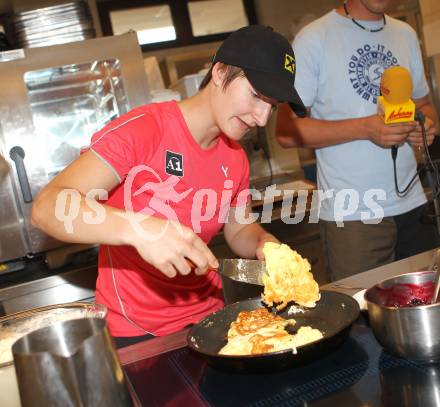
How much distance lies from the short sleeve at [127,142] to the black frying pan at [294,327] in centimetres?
45

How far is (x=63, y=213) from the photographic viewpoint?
1.22 m

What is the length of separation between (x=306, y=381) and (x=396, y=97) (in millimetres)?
1308

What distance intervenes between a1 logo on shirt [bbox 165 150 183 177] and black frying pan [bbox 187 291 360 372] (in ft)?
1.43

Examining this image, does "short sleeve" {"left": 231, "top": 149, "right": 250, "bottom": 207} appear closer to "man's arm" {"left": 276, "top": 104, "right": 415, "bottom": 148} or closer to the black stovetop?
"man's arm" {"left": 276, "top": 104, "right": 415, "bottom": 148}

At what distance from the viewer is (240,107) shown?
4.75ft

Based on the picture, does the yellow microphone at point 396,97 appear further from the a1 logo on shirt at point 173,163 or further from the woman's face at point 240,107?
the a1 logo on shirt at point 173,163

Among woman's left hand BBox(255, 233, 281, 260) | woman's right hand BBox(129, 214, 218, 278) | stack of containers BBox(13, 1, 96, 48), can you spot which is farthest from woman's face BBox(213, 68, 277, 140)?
stack of containers BBox(13, 1, 96, 48)

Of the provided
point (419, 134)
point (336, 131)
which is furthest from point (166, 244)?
point (419, 134)

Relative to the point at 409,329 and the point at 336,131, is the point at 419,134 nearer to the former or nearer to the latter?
the point at 336,131

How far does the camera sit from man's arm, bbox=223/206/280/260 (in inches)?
68.1

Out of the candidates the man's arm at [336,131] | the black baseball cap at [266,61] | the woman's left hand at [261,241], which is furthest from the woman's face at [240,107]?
the man's arm at [336,131]

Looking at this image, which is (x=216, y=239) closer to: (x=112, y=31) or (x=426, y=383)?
(x=426, y=383)

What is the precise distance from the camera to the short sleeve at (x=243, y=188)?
1.76m

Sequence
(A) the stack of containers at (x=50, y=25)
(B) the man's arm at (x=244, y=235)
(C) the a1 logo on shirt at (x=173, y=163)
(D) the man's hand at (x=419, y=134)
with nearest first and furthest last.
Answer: (C) the a1 logo on shirt at (x=173, y=163) → (B) the man's arm at (x=244, y=235) → (D) the man's hand at (x=419, y=134) → (A) the stack of containers at (x=50, y=25)
